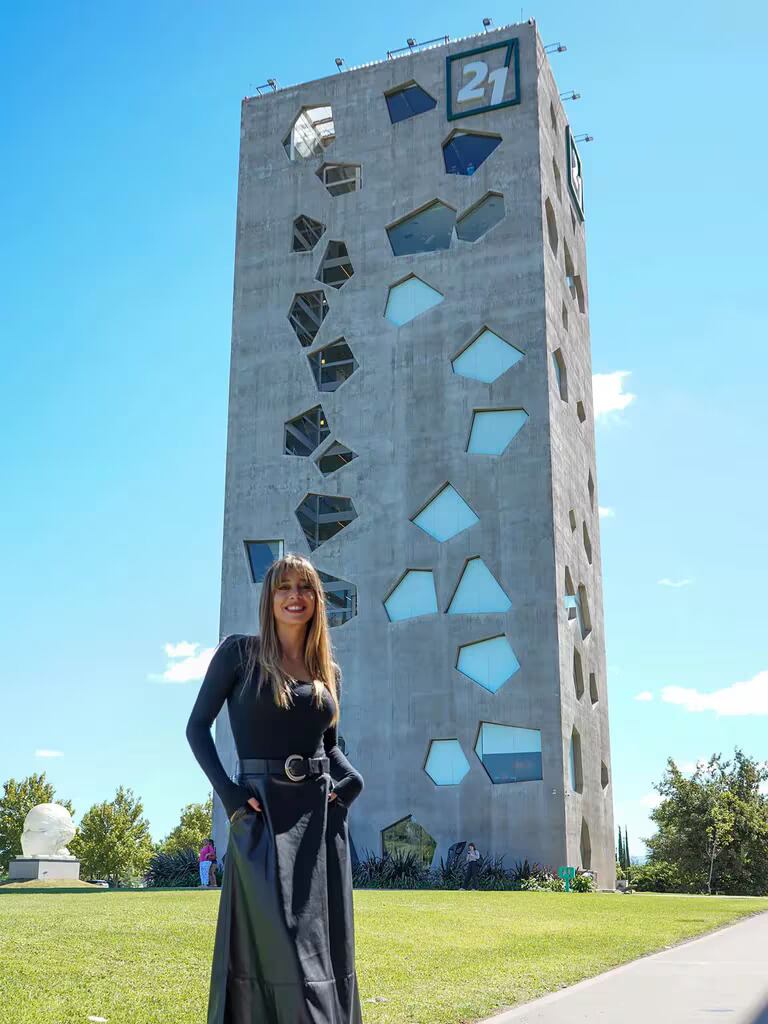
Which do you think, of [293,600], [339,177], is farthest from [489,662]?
[293,600]

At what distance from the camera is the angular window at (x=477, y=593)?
110 feet

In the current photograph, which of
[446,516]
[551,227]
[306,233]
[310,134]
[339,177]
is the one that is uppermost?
[310,134]

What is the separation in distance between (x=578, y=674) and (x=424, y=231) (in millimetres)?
17112

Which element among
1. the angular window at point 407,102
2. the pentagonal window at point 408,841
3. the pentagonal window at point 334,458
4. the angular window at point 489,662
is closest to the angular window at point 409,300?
the pentagonal window at point 334,458

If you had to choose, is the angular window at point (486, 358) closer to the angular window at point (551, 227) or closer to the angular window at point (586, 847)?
the angular window at point (551, 227)

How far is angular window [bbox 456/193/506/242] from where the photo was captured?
37812 mm

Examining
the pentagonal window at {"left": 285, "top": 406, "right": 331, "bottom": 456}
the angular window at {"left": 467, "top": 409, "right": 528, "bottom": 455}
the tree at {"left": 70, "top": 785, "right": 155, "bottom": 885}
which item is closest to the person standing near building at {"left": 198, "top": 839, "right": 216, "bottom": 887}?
the angular window at {"left": 467, "top": 409, "right": 528, "bottom": 455}

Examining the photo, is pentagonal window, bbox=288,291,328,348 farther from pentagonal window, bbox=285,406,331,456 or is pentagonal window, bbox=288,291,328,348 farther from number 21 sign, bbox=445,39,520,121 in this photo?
number 21 sign, bbox=445,39,520,121

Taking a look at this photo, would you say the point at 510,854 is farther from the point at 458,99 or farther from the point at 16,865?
the point at 458,99

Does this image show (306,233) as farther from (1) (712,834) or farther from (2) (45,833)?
(1) (712,834)

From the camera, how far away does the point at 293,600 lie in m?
4.57

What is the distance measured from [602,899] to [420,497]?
632 inches

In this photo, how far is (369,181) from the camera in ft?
130

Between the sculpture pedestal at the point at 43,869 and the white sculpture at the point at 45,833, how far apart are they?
0.26 meters
